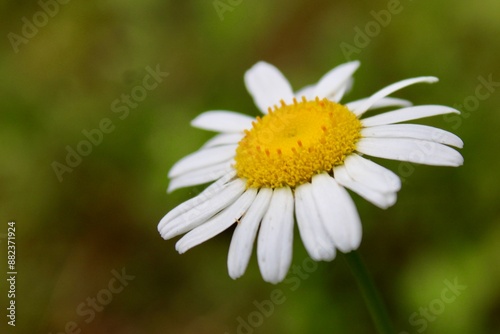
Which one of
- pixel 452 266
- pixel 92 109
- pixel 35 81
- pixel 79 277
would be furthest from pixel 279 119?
pixel 35 81

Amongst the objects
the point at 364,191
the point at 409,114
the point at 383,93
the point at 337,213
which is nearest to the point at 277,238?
the point at 337,213

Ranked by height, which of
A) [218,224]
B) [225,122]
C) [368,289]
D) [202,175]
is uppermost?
[225,122]

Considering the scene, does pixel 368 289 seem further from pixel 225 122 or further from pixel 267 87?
pixel 267 87

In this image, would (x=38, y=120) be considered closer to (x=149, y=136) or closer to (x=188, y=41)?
(x=149, y=136)

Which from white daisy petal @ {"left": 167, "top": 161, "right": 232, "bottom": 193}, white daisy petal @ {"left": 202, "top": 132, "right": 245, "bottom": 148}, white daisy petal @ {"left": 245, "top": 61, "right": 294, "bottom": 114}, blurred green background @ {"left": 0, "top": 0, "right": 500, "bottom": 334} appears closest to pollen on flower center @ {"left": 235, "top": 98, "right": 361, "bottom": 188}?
white daisy petal @ {"left": 167, "top": 161, "right": 232, "bottom": 193}

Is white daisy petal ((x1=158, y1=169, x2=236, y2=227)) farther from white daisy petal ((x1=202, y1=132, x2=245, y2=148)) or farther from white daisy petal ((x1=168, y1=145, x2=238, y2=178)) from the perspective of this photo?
white daisy petal ((x1=202, y1=132, x2=245, y2=148))

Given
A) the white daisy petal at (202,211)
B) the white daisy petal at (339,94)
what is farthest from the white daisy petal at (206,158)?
the white daisy petal at (339,94)

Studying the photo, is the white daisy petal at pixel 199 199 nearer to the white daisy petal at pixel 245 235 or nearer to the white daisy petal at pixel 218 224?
the white daisy petal at pixel 218 224
